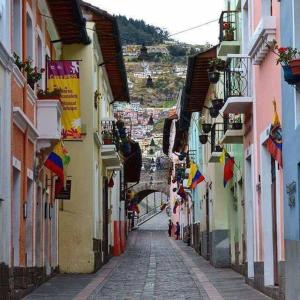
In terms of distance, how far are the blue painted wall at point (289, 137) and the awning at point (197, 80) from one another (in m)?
13.5

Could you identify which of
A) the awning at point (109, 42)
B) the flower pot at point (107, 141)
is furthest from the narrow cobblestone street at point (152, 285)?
the awning at point (109, 42)

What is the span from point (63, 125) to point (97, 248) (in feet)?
23.0

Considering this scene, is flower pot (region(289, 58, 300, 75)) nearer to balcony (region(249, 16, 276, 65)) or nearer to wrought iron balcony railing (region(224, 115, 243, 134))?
balcony (region(249, 16, 276, 65))

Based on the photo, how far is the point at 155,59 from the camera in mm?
133375

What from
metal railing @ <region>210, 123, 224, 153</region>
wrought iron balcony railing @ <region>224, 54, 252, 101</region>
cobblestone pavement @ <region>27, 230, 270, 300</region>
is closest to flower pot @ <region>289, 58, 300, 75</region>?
cobblestone pavement @ <region>27, 230, 270, 300</region>

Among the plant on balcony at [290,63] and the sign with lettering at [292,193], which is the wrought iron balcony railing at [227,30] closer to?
Answer: the sign with lettering at [292,193]

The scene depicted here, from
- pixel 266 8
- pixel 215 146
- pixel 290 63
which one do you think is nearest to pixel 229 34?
pixel 215 146

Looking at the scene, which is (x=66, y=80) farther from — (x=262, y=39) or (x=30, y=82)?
(x=262, y=39)

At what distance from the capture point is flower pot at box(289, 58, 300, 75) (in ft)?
40.9

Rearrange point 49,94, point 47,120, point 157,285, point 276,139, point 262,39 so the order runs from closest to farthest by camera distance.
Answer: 1. point 276,139
2. point 262,39
3. point 47,120
4. point 49,94
5. point 157,285

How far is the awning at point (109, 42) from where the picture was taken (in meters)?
29.1

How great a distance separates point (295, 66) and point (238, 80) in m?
9.59

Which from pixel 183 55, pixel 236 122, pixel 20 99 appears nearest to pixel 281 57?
pixel 20 99

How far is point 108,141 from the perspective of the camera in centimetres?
3434
